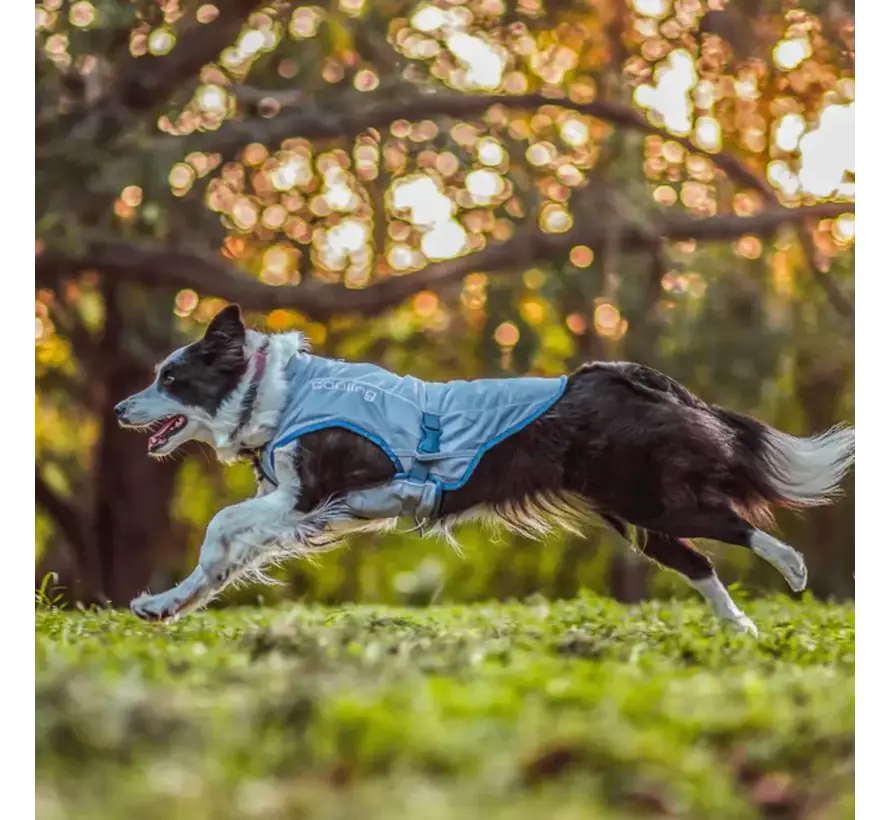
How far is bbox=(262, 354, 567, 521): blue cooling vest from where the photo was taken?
4.96 m

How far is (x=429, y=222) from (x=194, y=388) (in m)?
5.57

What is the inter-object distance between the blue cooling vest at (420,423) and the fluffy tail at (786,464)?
3.07 ft

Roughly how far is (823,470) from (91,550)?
27.4 feet

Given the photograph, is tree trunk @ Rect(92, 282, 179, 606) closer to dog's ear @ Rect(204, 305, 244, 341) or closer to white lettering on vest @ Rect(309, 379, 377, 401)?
dog's ear @ Rect(204, 305, 244, 341)

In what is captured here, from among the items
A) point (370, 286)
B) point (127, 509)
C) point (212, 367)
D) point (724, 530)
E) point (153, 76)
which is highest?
point (153, 76)

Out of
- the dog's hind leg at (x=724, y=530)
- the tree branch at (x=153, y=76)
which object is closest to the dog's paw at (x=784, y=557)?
the dog's hind leg at (x=724, y=530)

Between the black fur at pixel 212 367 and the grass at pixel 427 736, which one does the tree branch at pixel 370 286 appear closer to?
the black fur at pixel 212 367

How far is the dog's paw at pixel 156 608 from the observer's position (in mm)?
4750

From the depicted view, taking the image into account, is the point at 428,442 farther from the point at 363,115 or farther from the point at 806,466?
the point at 363,115

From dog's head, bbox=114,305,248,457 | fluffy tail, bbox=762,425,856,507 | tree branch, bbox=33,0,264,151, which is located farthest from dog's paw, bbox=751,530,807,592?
tree branch, bbox=33,0,264,151

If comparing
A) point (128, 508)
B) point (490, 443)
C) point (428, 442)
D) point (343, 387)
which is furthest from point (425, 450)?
point (128, 508)

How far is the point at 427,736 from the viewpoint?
2.54 metres

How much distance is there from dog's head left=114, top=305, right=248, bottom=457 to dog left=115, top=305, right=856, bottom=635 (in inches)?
10.8
